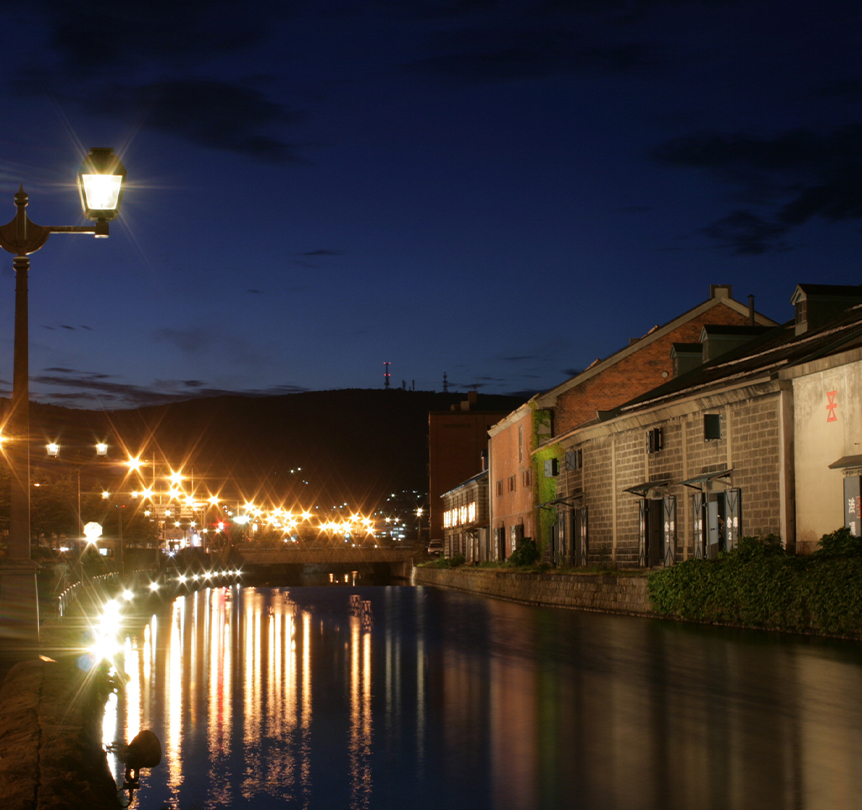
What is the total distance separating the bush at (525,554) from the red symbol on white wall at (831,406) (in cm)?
2609

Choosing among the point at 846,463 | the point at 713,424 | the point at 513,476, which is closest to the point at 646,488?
the point at 713,424

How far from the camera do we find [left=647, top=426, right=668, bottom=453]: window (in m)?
34.1

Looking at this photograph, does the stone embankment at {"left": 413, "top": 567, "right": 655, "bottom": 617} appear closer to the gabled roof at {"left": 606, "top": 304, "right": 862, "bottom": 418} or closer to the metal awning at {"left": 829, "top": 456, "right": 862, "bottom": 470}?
the gabled roof at {"left": 606, "top": 304, "right": 862, "bottom": 418}

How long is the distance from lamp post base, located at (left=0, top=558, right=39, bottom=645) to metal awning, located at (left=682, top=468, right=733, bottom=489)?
62.1 feet

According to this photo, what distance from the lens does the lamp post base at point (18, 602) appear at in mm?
15164

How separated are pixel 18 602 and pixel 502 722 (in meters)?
8.06

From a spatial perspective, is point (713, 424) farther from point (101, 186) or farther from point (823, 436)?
point (101, 186)

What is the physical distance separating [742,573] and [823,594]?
3522 mm

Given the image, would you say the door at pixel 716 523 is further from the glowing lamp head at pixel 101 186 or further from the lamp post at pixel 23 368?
the glowing lamp head at pixel 101 186

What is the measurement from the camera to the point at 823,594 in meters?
19.9

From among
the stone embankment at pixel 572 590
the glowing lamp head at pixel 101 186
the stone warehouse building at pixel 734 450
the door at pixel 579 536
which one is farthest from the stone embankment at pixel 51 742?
the door at pixel 579 536

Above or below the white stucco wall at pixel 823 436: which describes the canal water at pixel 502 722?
below

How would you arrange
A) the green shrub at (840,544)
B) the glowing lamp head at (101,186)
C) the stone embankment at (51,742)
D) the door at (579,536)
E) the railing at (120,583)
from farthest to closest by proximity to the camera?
1. the door at (579,536)
2. the railing at (120,583)
3. the green shrub at (840,544)
4. the glowing lamp head at (101,186)
5. the stone embankment at (51,742)

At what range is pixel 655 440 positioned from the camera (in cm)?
3444
